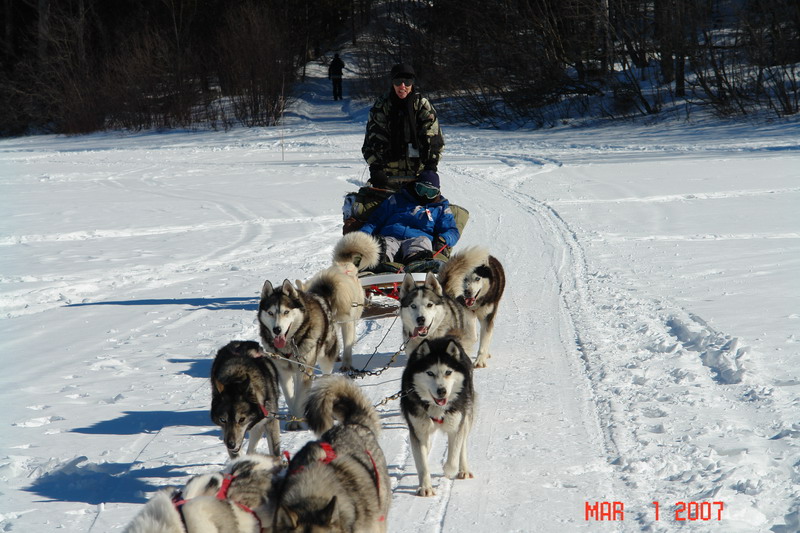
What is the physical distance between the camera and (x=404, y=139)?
6.92 metres

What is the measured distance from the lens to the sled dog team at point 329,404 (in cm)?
250

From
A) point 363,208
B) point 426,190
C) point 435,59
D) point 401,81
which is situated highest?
point 435,59

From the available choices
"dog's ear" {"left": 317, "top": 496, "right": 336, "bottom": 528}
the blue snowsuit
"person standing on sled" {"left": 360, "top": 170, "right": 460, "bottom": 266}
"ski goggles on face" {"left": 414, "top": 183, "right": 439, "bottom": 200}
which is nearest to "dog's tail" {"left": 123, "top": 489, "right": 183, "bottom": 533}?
"dog's ear" {"left": 317, "top": 496, "right": 336, "bottom": 528}

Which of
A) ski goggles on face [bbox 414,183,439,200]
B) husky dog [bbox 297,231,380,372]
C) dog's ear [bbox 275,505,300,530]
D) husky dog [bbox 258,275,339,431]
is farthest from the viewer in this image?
ski goggles on face [bbox 414,183,439,200]

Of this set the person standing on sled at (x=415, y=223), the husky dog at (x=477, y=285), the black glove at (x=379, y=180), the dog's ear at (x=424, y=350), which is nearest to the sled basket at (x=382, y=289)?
the husky dog at (x=477, y=285)

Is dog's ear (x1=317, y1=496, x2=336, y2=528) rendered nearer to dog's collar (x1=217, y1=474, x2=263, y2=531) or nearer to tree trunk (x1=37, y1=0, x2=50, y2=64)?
dog's collar (x1=217, y1=474, x2=263, y2=531)

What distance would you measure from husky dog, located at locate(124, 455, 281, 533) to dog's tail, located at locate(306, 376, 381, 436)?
0.39 m

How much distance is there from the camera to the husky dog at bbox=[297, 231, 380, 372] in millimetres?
5191

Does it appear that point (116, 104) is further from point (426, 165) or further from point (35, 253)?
point (426, 165)

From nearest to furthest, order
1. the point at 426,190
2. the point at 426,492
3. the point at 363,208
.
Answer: the point at 426,492, the point at 426,190, the point at 363,208

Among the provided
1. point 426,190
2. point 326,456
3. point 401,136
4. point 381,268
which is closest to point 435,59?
point 401,136

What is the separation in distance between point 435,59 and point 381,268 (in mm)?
24836

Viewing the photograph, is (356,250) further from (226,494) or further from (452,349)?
(226,494)

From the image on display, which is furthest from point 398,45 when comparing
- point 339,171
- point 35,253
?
point 35,253
